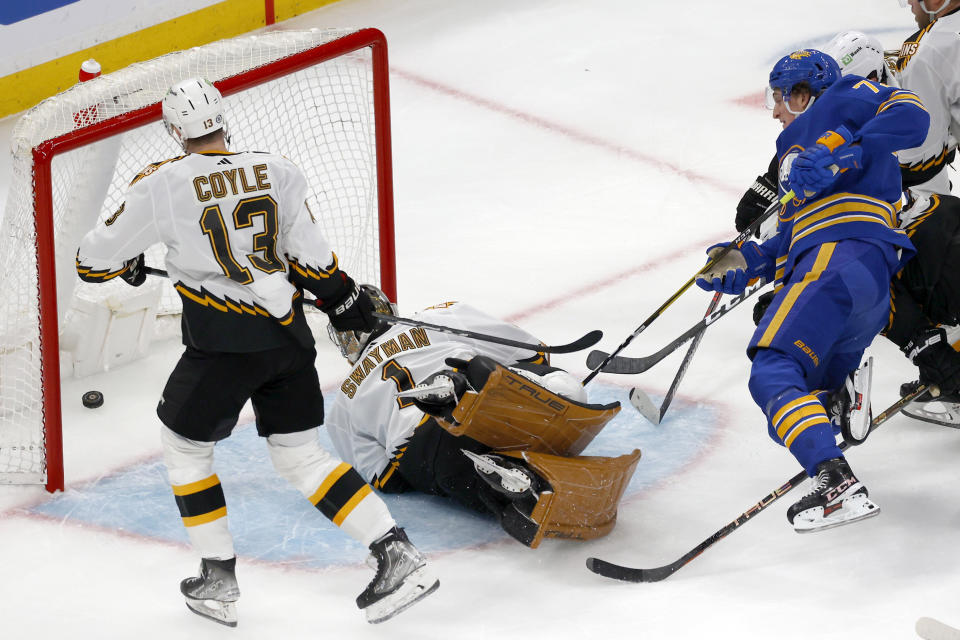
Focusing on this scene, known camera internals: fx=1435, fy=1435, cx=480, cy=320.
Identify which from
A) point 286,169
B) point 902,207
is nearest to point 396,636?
point 286,169

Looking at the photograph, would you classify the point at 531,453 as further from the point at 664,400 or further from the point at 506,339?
the point at 664,400

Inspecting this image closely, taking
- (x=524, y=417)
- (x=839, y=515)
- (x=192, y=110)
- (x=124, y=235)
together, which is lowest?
(x=839, y=515)

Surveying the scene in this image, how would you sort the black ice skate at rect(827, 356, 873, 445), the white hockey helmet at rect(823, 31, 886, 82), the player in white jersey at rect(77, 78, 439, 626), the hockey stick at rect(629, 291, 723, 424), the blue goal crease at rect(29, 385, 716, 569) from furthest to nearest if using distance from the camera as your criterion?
the hockey stick at rect(629, 291, 723, 424), the white hockey helmet at rect(823, 31, 886, 82), the blue goal crease at rect(29, 385, 716, 569), the black ice skate at rect(827, 356, 873, 445), the player in white jersey at rect(77, 78, 439, 626)

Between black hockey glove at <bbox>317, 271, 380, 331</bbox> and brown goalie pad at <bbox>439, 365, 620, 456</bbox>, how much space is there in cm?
27

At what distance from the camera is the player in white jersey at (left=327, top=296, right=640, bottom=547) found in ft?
9.84

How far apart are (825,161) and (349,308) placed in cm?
107

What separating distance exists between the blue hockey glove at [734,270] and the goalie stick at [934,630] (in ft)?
3.36

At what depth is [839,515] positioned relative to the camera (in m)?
2.84

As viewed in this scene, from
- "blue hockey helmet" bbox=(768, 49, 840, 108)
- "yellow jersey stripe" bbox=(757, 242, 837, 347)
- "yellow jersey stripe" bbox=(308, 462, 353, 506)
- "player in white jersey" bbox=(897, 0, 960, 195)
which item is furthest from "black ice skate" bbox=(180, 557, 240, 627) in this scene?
"player in white jersey" bbox=(897, 0, 960, 195)

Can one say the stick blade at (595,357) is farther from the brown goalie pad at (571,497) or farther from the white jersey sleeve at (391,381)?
the brown goalie pad at (571,497)

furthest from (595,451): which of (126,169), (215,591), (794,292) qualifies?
(126,169)

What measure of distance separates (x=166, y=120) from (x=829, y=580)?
165cm

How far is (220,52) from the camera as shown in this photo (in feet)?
13.0

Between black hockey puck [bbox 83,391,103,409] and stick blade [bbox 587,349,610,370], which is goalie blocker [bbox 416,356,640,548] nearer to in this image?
stick blade [bbox 587,349,610,370]
